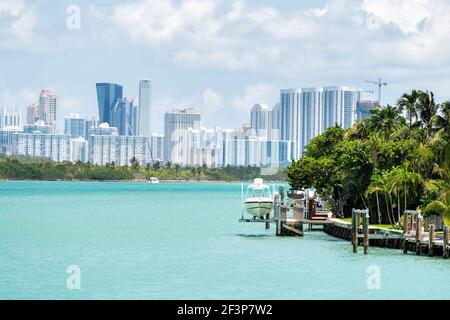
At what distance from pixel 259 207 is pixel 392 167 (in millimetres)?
10275

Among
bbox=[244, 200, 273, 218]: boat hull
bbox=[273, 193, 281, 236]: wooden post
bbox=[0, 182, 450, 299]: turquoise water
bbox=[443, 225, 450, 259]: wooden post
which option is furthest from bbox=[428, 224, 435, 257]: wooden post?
bbox=[244, 200, 273, 218]: boat hull

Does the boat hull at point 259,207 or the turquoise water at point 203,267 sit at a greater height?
the boat hull at point 259,207

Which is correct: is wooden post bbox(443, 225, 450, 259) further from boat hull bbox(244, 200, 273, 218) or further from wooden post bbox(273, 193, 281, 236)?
boat hull bbox(244, 200, 273, 218)

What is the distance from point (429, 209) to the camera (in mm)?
54344

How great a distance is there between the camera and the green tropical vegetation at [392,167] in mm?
60656

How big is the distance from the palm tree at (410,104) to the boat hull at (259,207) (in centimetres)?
1311

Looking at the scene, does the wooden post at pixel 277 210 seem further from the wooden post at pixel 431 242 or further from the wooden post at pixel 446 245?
the wooden post at pixel 446 245

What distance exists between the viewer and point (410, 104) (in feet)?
248

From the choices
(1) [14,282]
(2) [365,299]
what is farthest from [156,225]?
(2) [365,299]

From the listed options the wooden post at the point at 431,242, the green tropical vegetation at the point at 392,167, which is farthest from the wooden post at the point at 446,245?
the green tropical vegetation at the point at 392,167

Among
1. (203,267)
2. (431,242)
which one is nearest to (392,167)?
(431,242)

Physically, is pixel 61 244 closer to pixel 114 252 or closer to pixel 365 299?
pixel 114 252
